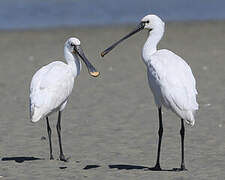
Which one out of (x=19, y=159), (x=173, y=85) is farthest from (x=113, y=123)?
(x=173, y=85)

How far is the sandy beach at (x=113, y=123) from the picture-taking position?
8805 millimetres

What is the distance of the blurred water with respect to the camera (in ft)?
80.1

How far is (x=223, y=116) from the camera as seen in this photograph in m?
11.6

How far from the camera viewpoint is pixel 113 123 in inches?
451

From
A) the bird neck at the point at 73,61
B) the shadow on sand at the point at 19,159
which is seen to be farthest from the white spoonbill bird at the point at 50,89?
the shadow on sand at the point at 19,159

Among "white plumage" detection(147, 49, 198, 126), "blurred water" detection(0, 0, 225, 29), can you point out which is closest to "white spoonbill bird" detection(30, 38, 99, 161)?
"white plumage" detection(147, 49, 198, 126)

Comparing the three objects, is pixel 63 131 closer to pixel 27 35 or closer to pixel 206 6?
pixel 27 35

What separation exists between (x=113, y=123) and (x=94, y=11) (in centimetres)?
1520

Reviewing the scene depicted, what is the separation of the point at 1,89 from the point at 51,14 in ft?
40.2

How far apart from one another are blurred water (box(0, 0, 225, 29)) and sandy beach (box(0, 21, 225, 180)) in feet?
16.1

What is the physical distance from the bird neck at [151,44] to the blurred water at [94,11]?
14.3 m

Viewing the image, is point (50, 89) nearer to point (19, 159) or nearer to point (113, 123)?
point (19, 159)

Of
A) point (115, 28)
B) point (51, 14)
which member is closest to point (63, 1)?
point (51, 14)

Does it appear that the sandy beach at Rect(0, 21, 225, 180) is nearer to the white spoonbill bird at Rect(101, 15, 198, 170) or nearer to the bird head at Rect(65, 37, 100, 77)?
the white spoonbill bird at Rect(101, 15, 198, 170)
